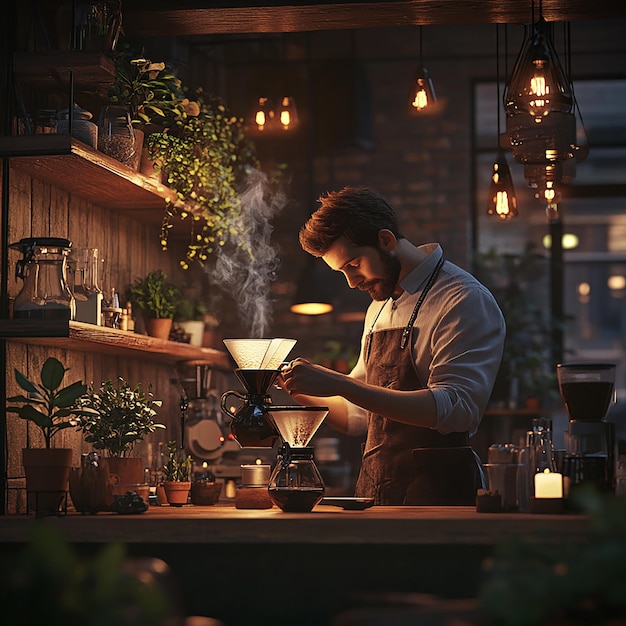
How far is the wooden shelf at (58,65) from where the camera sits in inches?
125

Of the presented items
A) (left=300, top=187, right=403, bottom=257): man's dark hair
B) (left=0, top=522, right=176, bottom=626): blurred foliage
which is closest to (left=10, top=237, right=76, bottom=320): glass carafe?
(left=300, top=187, right=403, bottom=257): man's dark hair

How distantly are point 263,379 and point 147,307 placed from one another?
139 centimetres

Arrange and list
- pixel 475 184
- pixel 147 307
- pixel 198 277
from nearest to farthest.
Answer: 1. pixel 147 307
2. pixel 198 277
3. pixel 475 184

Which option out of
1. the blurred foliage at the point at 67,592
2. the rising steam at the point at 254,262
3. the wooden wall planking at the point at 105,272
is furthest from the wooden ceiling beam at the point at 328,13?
the blurred foliage at the point at 67,592

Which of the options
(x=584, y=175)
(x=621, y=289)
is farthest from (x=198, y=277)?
(x=621, y=289)

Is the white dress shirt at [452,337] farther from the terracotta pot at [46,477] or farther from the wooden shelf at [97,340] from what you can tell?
the terracotta pot at [46,477]

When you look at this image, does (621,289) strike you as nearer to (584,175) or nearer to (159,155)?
(584,175)

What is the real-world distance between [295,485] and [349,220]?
1099 millimetres

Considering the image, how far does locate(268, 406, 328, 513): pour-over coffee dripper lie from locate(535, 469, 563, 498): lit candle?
0.52m

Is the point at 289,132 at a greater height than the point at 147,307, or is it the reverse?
the point at 289,132

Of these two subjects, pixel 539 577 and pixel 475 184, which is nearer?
pixel 539 577

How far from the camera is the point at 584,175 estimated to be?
760 cm

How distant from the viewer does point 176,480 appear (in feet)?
10.6

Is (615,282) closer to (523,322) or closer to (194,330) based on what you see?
(523,322)
